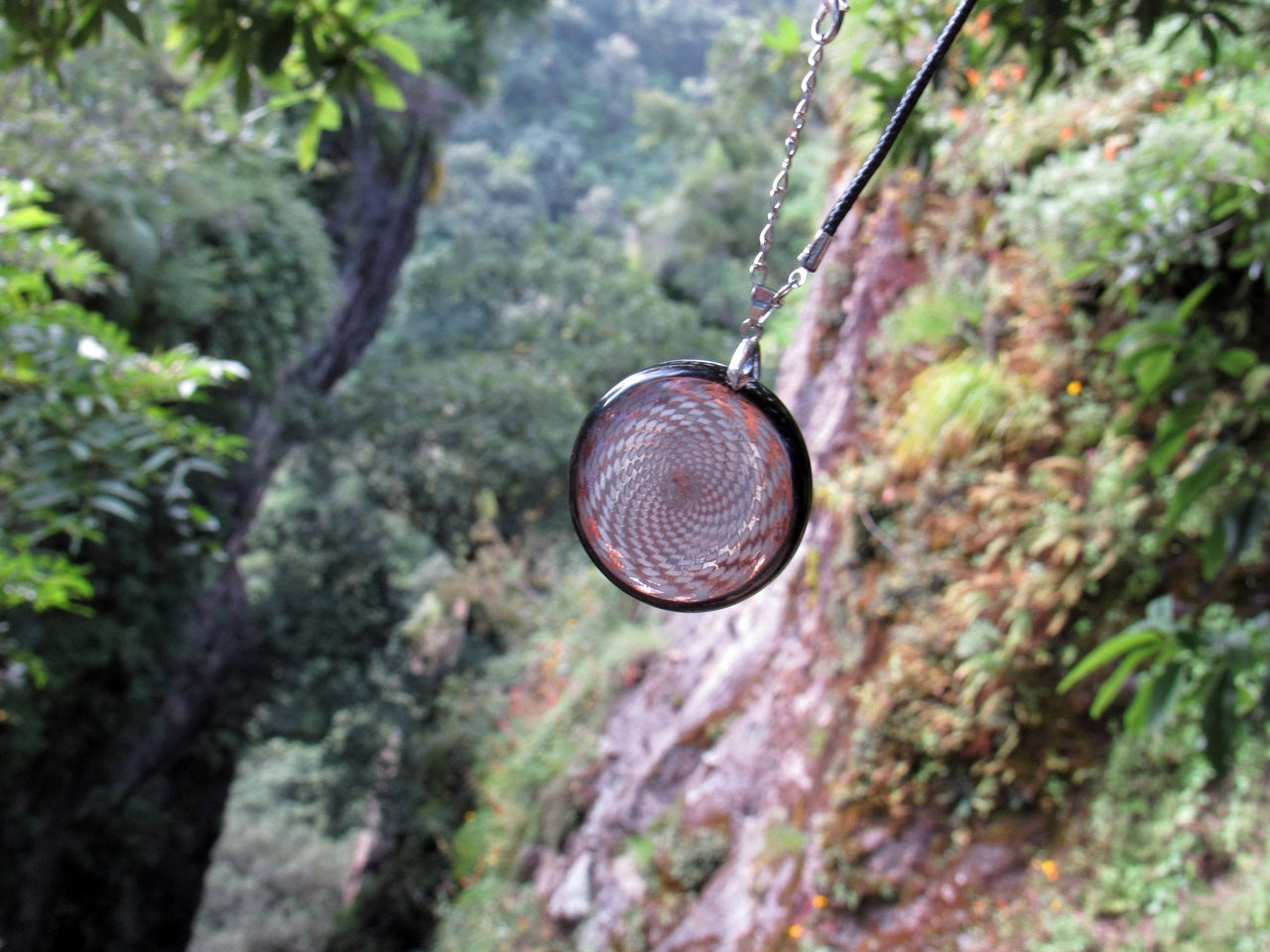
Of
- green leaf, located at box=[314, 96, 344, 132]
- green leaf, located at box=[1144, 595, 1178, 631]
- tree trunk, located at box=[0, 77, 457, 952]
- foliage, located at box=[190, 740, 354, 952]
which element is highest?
green leaf, located at box=[1144, 595, 1178, 631]

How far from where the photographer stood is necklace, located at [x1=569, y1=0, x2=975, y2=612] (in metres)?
1.25

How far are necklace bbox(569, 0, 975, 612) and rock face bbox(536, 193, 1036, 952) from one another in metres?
3.20

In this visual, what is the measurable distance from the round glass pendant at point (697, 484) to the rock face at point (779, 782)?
320 cm

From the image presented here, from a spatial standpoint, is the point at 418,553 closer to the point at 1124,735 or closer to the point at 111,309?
the point at 111,309

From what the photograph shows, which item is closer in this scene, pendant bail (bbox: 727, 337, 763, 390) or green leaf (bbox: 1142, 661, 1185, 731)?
pendant bail (bbox: 727, 337, 763, 390)

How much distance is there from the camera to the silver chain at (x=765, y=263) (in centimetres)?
113

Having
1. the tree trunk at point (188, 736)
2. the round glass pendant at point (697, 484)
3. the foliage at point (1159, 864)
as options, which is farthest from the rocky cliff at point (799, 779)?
the tree trunk at point (188, 736)

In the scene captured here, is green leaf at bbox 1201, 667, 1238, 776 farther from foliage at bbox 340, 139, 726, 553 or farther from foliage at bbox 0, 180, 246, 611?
foliage at bbox 340, 139, 726, 553

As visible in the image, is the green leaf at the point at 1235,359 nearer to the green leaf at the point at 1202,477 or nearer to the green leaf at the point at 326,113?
the green leaf at the point at 1202,477

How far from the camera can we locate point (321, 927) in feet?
43.8

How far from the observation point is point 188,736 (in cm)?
A: 1009

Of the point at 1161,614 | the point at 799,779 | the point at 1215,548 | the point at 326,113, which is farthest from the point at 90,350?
the point at 799,779

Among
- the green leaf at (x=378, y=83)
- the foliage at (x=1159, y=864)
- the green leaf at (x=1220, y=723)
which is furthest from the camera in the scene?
the foliage at (x=1159, y=864)

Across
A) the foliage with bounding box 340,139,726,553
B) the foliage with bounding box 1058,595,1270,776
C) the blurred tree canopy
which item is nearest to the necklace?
the foliage with bounding box 1058,595,1270,776
